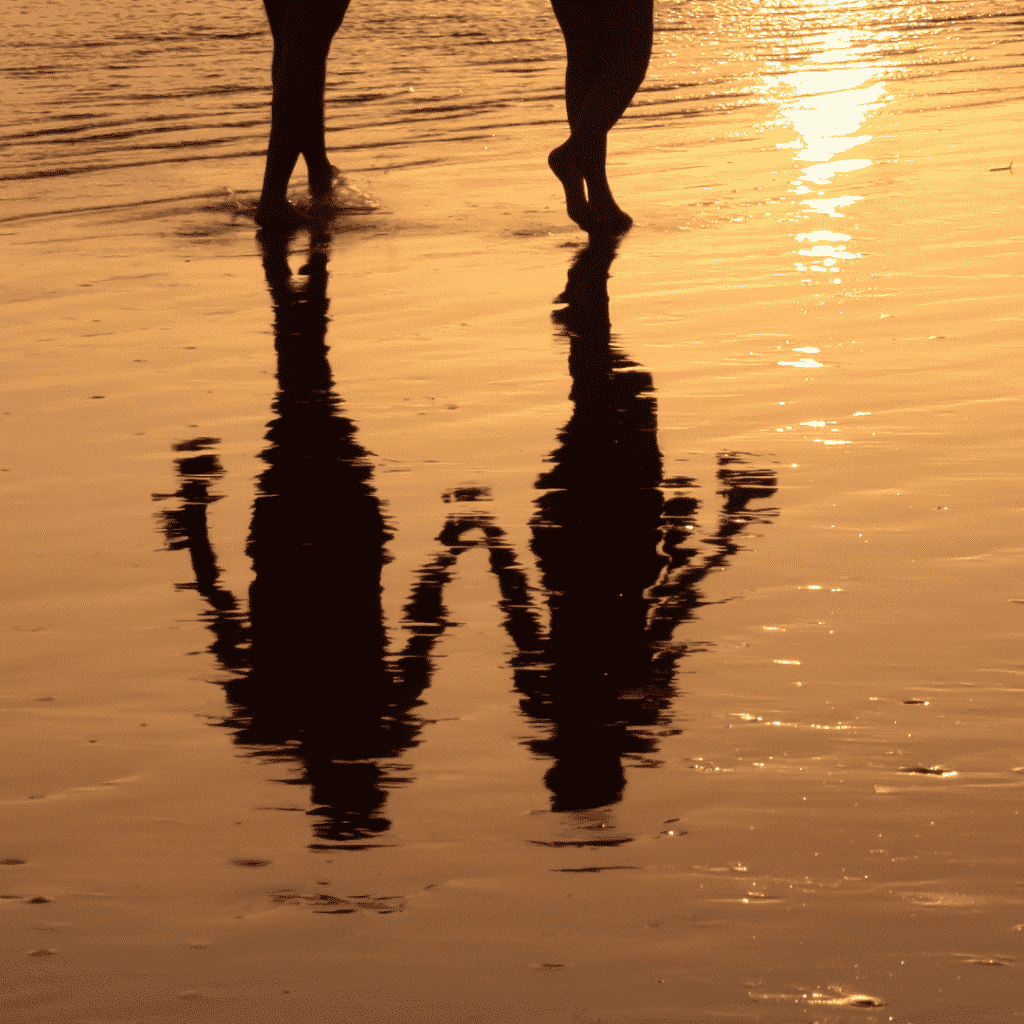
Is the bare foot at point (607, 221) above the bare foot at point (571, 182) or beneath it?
beneath

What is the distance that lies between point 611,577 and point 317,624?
1.65 ft

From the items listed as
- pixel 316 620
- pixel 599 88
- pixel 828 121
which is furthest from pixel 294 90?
pixel 316 620

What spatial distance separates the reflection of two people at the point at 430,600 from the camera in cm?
231

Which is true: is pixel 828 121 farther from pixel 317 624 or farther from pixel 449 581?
pixel 317 624

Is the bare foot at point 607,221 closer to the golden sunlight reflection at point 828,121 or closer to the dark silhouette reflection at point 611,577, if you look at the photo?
the golden sunlight reflection at point 828,121

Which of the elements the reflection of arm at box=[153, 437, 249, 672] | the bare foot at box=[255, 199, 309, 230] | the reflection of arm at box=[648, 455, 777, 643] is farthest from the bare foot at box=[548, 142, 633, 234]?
the reflection of arm at box=[648, 455, 777, 643]

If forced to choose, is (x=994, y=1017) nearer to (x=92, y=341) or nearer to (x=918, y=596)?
(x=918, y=596)

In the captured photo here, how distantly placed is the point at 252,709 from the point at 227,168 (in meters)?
5.57

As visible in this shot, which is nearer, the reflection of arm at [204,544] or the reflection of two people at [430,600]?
the reflection of two people at [430,600]

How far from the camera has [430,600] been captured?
284 cm

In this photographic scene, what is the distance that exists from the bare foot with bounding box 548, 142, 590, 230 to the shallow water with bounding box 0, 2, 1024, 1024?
20cm

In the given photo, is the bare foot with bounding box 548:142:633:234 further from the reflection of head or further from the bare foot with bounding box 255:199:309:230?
the reflection of head

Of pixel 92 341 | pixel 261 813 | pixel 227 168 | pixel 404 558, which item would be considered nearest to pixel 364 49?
pixel 227 168

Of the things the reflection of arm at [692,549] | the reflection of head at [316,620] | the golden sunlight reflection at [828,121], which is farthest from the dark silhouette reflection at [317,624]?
the golden sunlight reflection at [828,121]
